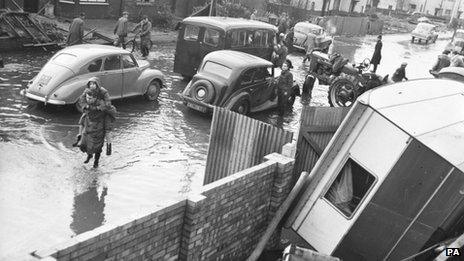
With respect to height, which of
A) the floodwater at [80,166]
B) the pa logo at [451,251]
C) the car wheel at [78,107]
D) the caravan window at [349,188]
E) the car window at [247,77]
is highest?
the car window at [247,77]

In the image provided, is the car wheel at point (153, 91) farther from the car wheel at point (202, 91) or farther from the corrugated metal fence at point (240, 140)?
the corrugated metal fence at point (240, 140)

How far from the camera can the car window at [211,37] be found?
52.1 feet

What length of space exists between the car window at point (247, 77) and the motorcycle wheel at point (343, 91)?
3.09 meters

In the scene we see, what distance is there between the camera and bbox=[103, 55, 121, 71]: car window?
12.2m

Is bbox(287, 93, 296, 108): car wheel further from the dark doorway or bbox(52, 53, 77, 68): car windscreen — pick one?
the dark doorway

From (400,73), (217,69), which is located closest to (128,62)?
(217,69)

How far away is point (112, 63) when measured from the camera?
12383 mm

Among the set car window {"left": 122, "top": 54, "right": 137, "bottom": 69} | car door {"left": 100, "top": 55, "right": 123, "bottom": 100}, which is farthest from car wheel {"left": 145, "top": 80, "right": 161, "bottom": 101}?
car door {"left": 100, "top": 55, "right": 123, "bottom": 100}

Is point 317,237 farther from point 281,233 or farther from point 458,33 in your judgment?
point 458,33

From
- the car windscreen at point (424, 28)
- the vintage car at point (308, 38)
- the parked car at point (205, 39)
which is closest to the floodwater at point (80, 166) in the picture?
the parked car at point (205, 39)

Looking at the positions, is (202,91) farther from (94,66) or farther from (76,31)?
(76,31)

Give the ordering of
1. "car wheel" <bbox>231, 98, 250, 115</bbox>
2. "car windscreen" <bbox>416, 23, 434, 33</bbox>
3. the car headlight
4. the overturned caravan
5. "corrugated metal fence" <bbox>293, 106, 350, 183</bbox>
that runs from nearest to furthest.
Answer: the overturned caravan → "corrugated metal fence" <bbox>293, 106, 350, 183</bbox> → the car headlight → "car wheel" <bbox>231, 98, 250, 115</bbox> → "car windscreen" <bbox>416, 23, 434, 33</bbox>

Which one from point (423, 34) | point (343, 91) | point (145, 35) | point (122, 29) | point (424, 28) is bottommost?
point (343, 91)

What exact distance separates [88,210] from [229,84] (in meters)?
5.95
